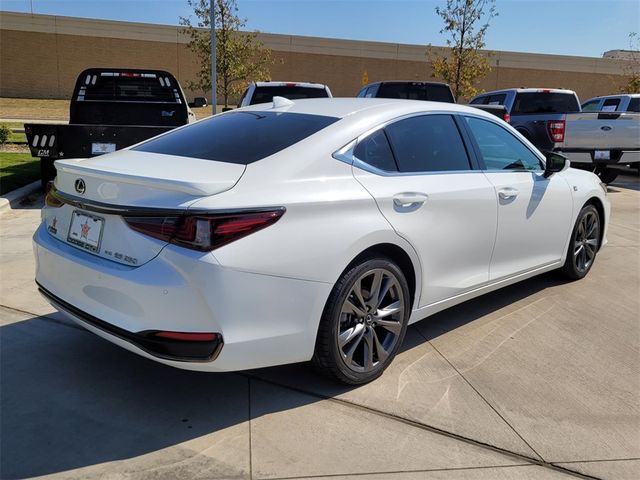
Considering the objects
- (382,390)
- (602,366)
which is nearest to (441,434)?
(382,390)

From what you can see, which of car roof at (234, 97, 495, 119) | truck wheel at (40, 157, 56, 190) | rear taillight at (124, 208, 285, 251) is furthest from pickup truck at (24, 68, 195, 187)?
rear taillight at (124, 208, 285, 251)

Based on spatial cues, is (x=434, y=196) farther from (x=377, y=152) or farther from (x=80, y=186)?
(x=80, y=186)

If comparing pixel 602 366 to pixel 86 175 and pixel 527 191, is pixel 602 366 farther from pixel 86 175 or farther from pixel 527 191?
pixel 86 175

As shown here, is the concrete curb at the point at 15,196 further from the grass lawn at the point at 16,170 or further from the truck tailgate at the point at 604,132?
the truck tailgate at the point at 604,132

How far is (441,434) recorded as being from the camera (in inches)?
120

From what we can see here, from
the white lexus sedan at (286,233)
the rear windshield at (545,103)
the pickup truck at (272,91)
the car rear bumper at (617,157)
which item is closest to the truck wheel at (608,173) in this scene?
the car rear bumper at (617,157)

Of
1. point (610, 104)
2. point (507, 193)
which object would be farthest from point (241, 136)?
point (610, 104)

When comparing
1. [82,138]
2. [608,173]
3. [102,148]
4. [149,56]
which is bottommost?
[608,173]

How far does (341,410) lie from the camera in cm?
322

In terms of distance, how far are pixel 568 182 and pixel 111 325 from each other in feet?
13.5

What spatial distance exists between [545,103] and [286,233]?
468 inches

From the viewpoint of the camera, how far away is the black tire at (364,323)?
3.17m

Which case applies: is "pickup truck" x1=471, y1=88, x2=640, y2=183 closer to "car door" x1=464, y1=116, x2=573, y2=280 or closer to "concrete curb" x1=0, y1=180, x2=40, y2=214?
"car door" x1=464, y1=116, x2=573, y2=280

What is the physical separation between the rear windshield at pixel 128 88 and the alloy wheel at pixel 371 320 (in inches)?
299
